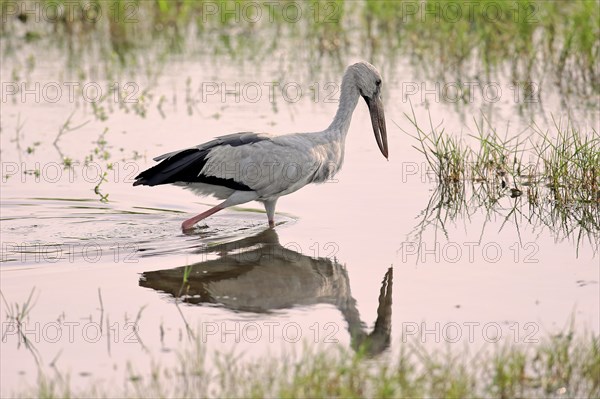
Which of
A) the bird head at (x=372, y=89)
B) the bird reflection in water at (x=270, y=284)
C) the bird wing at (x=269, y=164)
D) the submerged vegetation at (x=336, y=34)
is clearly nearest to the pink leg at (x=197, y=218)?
the bird wing at (x=269, y=164)

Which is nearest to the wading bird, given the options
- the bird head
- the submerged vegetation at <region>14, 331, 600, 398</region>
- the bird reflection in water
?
the bird reflection in water

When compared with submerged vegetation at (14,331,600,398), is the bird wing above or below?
above

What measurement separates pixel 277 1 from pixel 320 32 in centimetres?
209

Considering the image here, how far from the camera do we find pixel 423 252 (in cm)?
737

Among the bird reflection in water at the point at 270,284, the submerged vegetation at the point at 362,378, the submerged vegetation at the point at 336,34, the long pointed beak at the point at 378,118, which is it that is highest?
the submerged vegetation at the point at 336,34

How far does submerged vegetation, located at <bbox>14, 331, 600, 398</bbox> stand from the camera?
4742mm

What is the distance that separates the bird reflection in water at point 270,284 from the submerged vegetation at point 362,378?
0.59 meters

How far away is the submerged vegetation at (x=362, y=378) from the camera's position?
4.74m

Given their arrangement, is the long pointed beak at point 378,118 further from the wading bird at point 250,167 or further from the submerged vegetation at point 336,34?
the submerged vegetation at point 336,34

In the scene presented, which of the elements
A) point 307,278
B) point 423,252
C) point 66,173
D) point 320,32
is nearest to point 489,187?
point 423,252

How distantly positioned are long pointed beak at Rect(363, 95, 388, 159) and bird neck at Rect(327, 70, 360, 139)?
18 cm

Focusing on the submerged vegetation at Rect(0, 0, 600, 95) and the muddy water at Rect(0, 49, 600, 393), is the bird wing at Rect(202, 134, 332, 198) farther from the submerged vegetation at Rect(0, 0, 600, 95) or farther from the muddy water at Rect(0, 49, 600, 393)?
the submerged vegetation at Rect(0, 0, 600, 95)

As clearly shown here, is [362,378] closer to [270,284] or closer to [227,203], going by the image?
[270,284]

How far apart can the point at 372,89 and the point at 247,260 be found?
6.28 feet
